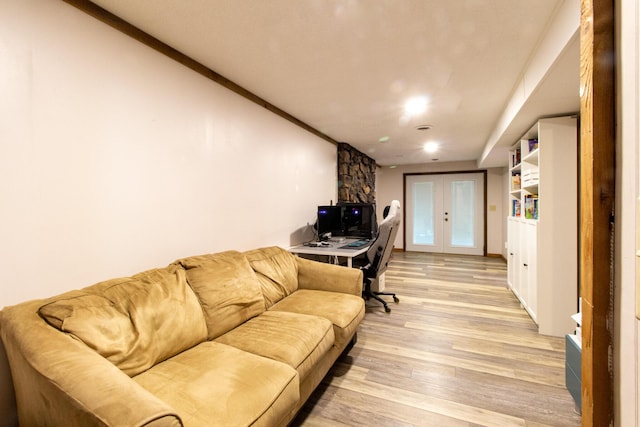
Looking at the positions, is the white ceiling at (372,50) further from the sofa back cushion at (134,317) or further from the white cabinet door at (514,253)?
the sofa back cushion at (134,317)

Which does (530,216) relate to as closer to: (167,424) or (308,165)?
(308,165)

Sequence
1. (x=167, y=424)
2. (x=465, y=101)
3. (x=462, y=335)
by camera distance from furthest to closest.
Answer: (x=465, y=101) → (x=462, y=335) → (x=167, y=424)

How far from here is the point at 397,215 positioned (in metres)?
3.06

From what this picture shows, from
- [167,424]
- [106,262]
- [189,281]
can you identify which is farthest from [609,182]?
[106,262]

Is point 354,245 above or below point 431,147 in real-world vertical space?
below

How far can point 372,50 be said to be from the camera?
1.96 metres

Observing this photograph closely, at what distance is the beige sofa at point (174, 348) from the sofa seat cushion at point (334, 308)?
0.01 metres

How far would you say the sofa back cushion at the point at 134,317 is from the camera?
1.21 m

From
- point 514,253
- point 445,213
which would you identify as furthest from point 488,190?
point 514,253

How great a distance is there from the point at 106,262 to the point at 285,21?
1728 mm

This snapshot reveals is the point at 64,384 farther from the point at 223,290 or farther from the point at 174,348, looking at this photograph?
the point at 223,290

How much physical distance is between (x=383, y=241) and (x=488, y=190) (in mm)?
4827

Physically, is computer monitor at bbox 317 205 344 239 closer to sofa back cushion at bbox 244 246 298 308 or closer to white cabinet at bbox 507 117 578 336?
sofa back cushion at bbox 244 246 298 308

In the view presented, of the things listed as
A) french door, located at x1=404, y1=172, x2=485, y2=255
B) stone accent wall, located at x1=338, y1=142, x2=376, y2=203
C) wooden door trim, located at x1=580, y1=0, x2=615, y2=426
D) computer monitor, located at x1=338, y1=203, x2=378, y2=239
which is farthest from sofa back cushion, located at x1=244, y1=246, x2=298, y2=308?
french door, located at x1=404, y1=172, x2=485, y2=255
